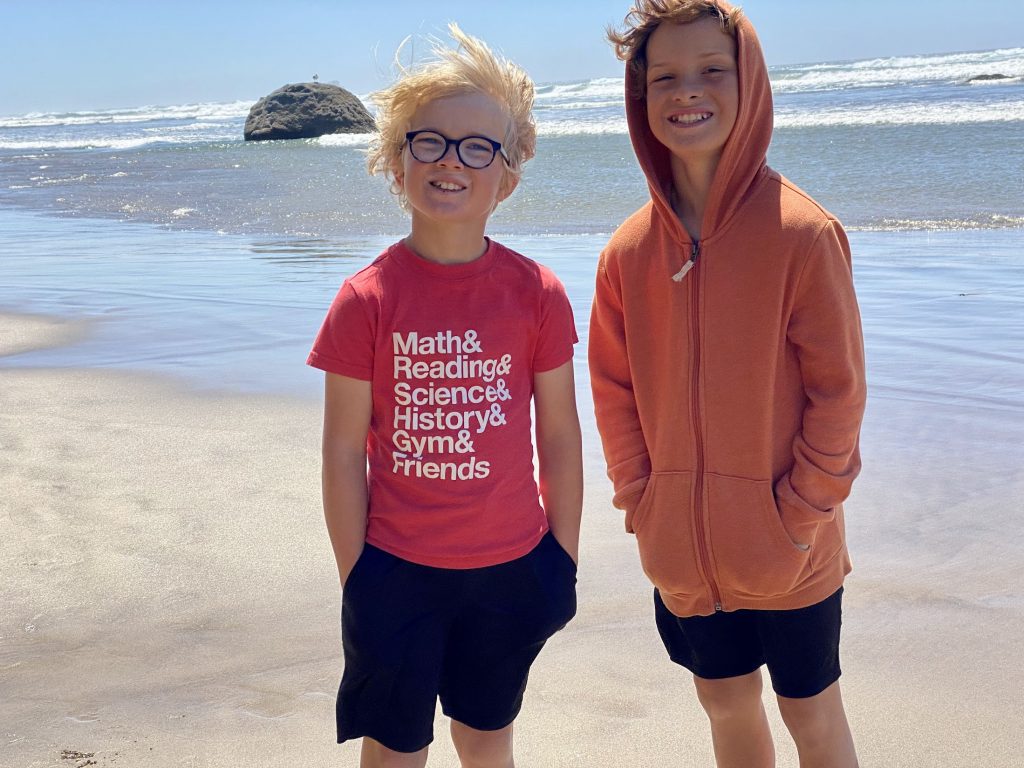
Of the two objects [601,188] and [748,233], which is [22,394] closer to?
[748,233]

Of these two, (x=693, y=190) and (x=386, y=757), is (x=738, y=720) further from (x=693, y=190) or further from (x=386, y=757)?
(x=693, y=190)

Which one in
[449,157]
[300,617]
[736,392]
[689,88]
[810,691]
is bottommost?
[300,617]

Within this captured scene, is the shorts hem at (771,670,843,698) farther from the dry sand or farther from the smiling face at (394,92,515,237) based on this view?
the smiling face at (394,92,515,237)

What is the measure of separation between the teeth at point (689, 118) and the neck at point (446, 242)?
0.47 metres

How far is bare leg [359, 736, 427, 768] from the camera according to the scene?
2.17 m

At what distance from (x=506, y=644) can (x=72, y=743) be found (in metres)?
1.31

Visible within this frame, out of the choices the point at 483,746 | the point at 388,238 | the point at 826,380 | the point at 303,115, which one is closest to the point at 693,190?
the point at 826,380

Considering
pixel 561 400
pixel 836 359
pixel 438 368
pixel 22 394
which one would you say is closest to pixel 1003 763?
pixel 836 359

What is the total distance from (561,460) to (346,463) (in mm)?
445

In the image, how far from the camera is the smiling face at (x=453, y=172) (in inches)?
84.8

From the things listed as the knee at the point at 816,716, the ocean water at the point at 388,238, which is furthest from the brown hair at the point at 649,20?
the ocean water at the point at 388,238

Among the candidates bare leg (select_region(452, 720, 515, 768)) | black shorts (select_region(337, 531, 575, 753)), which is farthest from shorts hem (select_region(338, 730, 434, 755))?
bare leg (select_region(452, 720, 515, 768))

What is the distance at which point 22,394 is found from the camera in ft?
18.6

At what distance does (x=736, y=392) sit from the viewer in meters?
2.18
